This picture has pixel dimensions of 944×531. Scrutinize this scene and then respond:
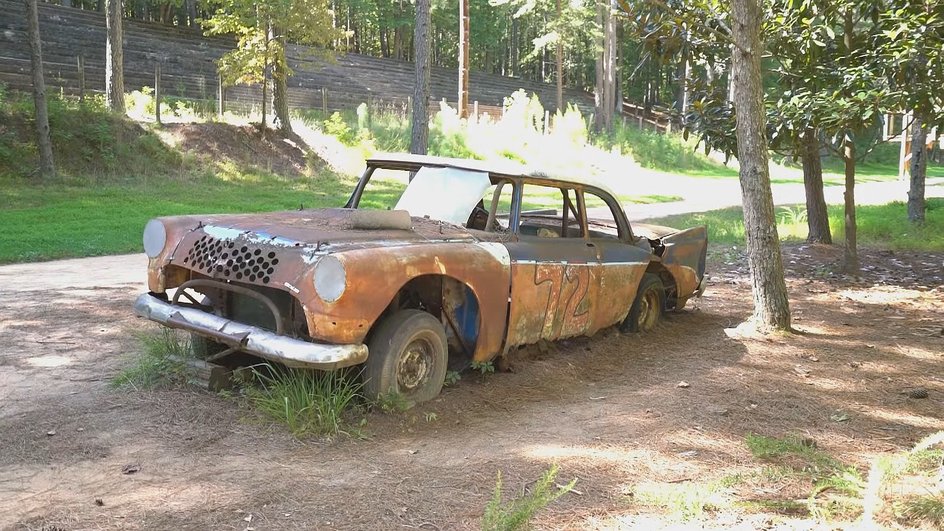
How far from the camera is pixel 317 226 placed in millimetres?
5496

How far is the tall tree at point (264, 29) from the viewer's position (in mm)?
22281

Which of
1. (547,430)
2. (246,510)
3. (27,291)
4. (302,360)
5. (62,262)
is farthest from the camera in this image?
(62,262)

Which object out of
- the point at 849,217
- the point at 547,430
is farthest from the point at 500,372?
the point at 849,217

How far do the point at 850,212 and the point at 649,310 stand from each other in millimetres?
4817

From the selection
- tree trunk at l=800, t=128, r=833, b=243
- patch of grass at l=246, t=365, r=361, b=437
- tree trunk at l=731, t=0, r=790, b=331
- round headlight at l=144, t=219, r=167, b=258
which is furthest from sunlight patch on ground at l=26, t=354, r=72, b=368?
tree trunk at l=800, t=128, r=833, b=243

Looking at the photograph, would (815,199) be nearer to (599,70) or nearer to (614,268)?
(614,268)

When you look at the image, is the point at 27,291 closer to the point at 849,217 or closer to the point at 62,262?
the point at 62,262

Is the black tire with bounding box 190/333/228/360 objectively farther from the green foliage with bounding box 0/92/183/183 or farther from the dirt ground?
the green foliage with bounding box 0/92/183/183

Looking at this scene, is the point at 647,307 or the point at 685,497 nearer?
the point at 685,497

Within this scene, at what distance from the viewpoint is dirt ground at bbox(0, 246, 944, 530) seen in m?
3.68

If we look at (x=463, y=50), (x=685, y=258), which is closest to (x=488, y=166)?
(x=685, y=258)

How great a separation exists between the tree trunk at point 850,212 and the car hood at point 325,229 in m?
7.11

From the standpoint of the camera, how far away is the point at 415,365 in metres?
5.16

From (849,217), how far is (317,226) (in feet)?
27.6
